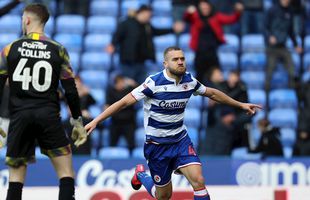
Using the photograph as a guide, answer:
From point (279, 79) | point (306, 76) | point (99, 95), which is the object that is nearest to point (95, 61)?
point (99, 95)

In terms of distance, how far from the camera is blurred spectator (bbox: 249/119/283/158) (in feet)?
42.6

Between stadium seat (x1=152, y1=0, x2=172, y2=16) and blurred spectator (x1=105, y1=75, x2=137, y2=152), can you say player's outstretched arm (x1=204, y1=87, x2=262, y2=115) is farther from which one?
stadium seat (x1=152, y1=0, x2=172, y2=16)

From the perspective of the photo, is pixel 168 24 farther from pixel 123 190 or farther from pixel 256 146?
A: pixel 123 190

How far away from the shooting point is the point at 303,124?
46.2 feet

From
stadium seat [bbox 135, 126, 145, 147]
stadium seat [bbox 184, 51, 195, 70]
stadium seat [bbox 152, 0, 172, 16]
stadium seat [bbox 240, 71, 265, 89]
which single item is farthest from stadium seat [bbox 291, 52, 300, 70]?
stadium seat [bbox 135, 126, 145, 147]

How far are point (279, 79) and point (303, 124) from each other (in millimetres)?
1412

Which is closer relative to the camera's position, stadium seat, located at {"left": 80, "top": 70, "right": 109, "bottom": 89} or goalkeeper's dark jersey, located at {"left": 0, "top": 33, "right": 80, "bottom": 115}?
goalkeeper's dark jersey, located at {"left": 0, "top": 33, "right": 80, "bottom": 115}

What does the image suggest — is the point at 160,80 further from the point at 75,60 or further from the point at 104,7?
the point at 104,7

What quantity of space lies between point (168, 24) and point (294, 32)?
237cm

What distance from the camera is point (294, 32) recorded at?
15695 millimetres

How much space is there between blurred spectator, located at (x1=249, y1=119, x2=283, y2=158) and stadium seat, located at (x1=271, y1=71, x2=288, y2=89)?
209 cm

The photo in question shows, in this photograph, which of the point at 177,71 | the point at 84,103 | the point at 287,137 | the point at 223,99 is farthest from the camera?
the point at 287,137

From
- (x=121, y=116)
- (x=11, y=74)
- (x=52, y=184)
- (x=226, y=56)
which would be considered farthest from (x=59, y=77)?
(x=226, y=56)

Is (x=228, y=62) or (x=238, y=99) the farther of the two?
(x=228, y=62)
